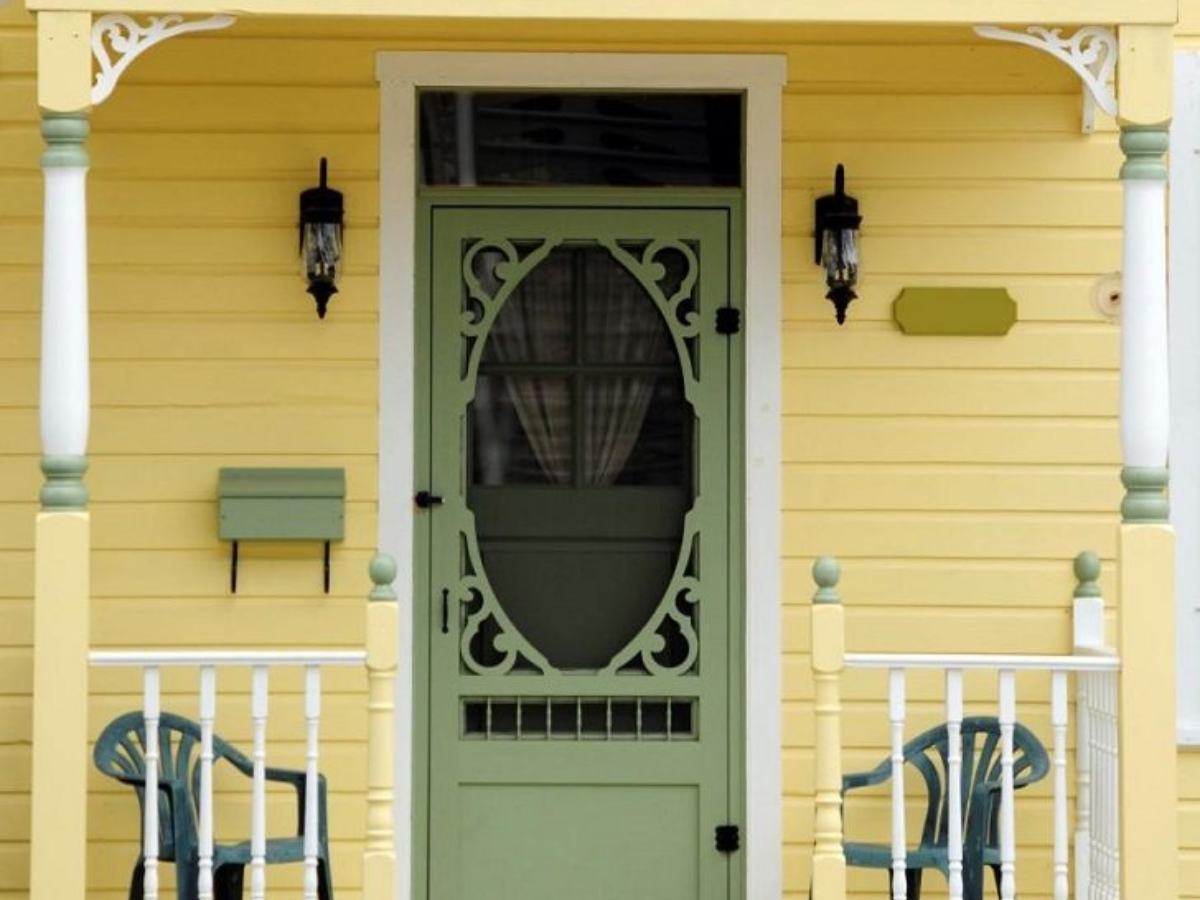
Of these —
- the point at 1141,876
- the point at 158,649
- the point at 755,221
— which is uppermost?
the point at 755,221

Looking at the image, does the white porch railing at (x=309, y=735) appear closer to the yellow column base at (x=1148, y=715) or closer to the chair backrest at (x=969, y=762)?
the chair backrest at (x=969, y=762)

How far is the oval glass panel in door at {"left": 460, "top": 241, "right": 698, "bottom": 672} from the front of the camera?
7250 millimetres

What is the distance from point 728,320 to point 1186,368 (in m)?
1.43

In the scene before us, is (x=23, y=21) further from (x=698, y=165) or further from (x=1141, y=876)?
(x=1141, y=876)

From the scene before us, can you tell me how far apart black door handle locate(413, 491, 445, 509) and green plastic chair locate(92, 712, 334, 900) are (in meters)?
0.89

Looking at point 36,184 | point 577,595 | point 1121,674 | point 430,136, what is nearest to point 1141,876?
point 1121,674

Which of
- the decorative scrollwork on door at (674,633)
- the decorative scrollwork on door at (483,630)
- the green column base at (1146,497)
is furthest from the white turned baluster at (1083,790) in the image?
the decorative scrollwork on door at (483,630)

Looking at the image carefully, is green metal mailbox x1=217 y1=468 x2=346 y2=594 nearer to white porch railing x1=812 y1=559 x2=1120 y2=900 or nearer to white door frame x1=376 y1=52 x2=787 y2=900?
white door frame x1=376 y1=52 x2=787 y2=900

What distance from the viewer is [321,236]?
7129 mm

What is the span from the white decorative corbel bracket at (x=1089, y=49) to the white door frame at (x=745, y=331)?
113 cm

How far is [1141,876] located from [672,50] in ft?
9.46

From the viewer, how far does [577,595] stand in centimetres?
725

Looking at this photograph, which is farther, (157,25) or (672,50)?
(672,50)

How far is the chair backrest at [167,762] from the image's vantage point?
657cm
